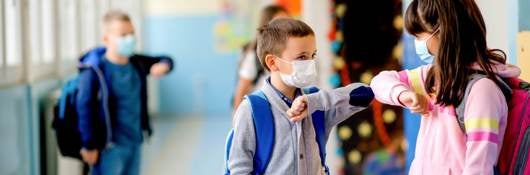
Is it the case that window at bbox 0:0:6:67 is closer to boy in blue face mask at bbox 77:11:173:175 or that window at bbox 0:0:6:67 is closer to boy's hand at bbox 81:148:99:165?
boy in blue face mask at bbox 77:11:173:175

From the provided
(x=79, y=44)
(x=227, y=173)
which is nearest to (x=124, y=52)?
(x=227, y=173)

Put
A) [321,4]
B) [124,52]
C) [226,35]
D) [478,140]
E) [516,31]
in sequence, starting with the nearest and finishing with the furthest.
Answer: [478,140] < [516,31] < [124,52] < [321,4] < [226,35]

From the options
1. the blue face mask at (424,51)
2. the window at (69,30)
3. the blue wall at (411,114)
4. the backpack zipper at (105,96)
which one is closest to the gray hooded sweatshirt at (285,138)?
the blue face mask at (424,51)

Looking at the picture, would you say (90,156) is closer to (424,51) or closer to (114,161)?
(114,161)

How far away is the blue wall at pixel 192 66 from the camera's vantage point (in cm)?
971

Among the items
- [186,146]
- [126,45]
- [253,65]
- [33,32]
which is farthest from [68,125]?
[186,146]

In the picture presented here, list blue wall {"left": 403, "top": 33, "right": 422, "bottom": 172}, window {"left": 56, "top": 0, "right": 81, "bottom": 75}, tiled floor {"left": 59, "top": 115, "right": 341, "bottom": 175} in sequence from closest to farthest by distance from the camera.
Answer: blue wall {"left": 403, "top": 33, "right": 422, "bottom": 172}, window {"left": 56, "top": 0, "right": 81, "bottom": 75}, tiled floor {"left": 59, "top": 115, "right": 341, "bottom": 175}

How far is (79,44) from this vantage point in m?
6.17

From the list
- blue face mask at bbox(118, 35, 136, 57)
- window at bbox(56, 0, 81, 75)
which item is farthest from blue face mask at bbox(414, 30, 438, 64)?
window at bbox(56, 0, 81, 75)

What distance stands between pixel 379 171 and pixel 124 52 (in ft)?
5.67

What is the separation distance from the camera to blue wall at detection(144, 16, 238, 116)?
31.9 ft

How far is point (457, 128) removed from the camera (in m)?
1.87

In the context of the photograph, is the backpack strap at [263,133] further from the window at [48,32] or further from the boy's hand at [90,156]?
the window at [48,32]

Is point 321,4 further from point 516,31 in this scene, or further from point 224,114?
point 224,114
